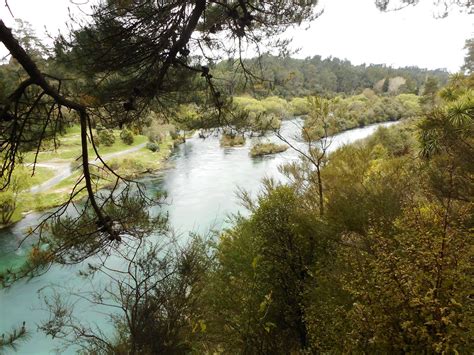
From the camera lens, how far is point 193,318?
7.59 metres

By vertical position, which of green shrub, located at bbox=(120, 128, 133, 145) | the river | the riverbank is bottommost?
the river

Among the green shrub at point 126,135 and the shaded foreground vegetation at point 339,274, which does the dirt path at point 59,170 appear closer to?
the green shrub at point 126,135

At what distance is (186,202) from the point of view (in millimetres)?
16797

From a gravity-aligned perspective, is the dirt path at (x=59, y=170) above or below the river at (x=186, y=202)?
above

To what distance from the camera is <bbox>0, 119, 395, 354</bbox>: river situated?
9836mm

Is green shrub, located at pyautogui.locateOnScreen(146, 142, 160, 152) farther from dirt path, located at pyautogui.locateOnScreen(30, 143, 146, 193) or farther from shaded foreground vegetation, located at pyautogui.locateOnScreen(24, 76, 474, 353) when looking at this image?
shaded foreground vegetation, located at pyautogui.locateOnScreen(24, 76, 474, 353)

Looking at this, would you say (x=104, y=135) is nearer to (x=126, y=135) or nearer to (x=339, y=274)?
(x=339, y=274)

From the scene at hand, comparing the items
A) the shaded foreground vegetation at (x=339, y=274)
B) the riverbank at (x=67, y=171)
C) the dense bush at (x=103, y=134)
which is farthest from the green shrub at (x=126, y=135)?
the shaded foreground vegetation at (x=339, y=274)

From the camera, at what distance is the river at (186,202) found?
984 centimetres

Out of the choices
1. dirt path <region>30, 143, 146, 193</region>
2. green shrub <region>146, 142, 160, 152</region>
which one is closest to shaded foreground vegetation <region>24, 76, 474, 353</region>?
dirt path <region>30, 143, 146, 193</region>

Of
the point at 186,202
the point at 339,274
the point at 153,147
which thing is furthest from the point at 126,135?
the point at 339,274

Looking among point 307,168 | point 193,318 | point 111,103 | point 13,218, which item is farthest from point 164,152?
point 111,103

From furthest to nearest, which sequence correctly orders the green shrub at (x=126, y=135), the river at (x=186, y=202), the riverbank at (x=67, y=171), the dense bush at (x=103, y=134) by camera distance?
the riverbank at (x=67, y=171) → the river at (x=186, y=202) → the green shrub at (x=126, y=135) → the dense bush at (x=103, y=134)

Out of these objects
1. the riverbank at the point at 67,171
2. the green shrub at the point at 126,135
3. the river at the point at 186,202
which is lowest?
the river at the point at 186,202
